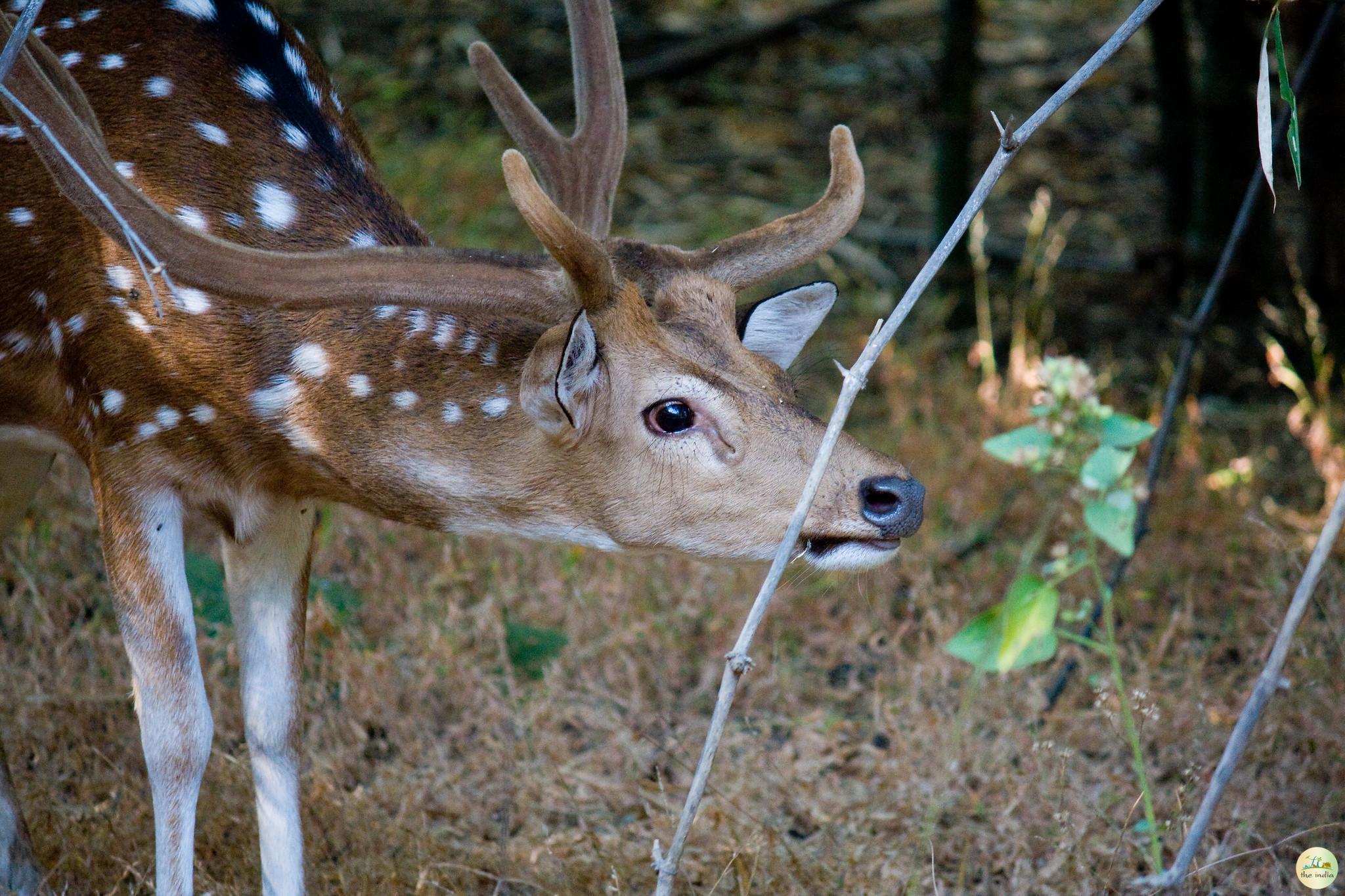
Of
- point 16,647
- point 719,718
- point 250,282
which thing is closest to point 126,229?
point 250,282

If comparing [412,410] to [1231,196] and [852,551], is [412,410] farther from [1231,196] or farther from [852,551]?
[1231,196]

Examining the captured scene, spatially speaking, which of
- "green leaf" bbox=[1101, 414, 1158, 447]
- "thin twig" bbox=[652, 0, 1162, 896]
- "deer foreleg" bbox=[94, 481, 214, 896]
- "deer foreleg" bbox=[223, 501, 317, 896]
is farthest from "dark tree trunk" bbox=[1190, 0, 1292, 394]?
"deer foreleg" bbox=[94, 481, 214, 896]

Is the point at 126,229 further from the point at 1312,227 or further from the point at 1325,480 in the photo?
the point at 1312,227

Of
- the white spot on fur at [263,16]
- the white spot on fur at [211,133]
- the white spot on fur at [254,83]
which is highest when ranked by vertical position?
the white spot on fur at [263,16]

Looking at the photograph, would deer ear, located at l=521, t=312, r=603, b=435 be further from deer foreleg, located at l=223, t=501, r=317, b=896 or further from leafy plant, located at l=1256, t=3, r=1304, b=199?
leafy plant, located at l=1256, t=3, r=1304, b=199

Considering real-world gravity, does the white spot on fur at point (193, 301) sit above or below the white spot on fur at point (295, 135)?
below

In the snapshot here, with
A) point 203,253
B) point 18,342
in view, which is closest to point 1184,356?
point 203,253

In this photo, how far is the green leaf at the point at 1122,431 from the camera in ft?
9.46

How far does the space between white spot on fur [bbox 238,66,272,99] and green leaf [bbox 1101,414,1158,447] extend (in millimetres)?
1752

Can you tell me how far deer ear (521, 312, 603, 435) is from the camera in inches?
96.9

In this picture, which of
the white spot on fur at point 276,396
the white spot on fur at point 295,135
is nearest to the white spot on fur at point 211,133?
the white spot on fur at point 295,135

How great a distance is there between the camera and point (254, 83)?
2.94 meters

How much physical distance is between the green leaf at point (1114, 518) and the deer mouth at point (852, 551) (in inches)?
19.4

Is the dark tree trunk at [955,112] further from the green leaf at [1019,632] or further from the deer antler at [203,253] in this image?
the deer antler at [203,253]
